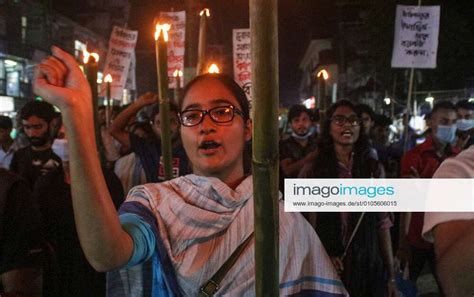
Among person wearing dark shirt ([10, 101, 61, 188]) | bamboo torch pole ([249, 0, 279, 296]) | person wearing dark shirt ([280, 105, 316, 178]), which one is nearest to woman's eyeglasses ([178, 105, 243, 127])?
bamboo torch pole ([249, 0, 279, 296])

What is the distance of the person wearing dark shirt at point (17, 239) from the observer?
1.88m

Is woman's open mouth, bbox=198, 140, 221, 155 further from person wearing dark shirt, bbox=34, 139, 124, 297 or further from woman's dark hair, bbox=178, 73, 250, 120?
person wearing dark shirt, bbox=34, 139, 124, 297

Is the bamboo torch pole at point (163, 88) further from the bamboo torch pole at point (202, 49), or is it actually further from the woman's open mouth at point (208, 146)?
the bamboo torch pole at point (202, 49)

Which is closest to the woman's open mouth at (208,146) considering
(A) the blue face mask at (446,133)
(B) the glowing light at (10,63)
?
(A) the blue face mask at (446,133)

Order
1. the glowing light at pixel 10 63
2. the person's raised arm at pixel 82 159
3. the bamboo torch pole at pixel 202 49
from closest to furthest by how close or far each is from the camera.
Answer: the person's raised arm at pixel 82 159 < the bamboo torch pole at pixel 202 49 < the glowing light at pixel 10 63

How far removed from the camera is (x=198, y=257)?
1.44m

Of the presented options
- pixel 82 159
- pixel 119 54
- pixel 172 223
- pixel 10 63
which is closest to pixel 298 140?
pixel 119 54

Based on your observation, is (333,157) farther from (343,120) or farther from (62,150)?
(62,150)

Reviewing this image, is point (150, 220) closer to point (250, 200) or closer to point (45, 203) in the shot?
point (250, 200)

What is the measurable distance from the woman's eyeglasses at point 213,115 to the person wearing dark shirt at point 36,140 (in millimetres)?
2451

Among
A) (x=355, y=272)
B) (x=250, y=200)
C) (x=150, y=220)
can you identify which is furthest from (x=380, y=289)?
(x=150, y=220)

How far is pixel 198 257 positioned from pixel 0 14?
68.9 ft

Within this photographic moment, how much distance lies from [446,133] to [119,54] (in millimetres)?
5058

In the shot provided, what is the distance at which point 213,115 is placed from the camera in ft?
5.29
